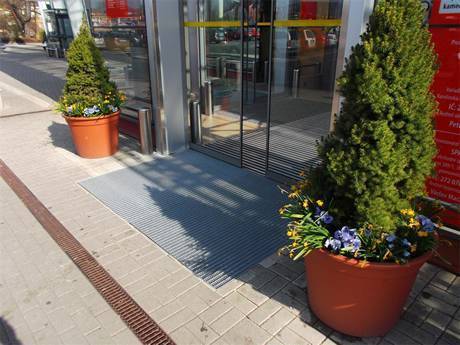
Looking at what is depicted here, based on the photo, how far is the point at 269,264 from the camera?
2852mm

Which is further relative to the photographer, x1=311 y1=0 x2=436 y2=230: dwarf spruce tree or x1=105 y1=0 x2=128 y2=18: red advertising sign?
x1=105 y1=0 x2=128 y2=18: red advertising sign

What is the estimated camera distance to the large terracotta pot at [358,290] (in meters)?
1.91

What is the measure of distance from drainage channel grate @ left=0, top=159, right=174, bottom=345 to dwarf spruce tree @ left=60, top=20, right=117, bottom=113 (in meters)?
1.43

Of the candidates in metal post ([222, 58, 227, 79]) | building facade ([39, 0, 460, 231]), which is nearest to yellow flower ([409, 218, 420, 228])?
building facade ([39, 0, 460, 231])

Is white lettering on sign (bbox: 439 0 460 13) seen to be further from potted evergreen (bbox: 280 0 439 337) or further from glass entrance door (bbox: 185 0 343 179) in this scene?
glass entrance door (bbox: 185 0 343 179)

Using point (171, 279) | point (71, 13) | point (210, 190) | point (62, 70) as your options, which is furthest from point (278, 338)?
point (62, 70)

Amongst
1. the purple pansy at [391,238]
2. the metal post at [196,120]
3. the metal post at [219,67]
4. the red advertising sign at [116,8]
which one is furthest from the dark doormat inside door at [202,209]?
the red advertising sign at [116,8]

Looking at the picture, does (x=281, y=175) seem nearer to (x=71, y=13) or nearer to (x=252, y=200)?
(x=252, y=200)

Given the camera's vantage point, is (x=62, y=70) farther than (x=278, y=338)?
Yes

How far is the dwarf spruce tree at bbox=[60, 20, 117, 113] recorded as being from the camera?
15.4 feet

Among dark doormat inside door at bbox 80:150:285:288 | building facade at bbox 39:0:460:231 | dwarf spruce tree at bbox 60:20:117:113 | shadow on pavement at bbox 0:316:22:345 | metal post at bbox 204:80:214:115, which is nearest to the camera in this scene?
shadow on pavement at bbox 0:316:22:345

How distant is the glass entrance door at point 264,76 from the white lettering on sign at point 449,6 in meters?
1.11

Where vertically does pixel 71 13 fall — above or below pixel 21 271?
above

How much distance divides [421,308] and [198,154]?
11.3 feet
